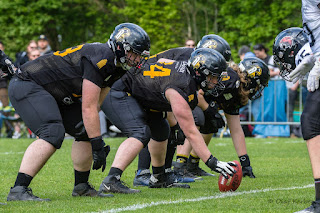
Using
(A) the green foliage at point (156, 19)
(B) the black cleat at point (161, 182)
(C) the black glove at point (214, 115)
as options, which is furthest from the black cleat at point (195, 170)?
(A) the green foliage at point (156, 19)

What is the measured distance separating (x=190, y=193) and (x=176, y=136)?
3.41 ft

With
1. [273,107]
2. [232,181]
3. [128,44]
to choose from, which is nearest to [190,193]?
[232,181]

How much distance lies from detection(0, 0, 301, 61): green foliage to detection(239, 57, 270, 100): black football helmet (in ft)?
49.9

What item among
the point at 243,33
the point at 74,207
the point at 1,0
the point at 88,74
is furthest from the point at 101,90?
the point at 1,0

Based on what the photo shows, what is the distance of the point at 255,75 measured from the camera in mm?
7043

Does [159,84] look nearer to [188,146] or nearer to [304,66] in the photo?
[304,66]

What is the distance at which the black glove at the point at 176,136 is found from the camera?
6809 millimetres

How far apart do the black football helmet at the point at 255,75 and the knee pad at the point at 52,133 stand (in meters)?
2.63

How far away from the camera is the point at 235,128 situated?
7.37 m

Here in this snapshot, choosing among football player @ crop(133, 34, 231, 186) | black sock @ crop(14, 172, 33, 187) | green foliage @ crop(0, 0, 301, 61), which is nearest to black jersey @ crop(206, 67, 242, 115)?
football player @ crop(133, 34, 231, 186)

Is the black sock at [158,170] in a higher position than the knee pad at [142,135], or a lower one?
lower

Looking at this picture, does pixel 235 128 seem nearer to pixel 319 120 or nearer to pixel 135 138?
pixel 135 138

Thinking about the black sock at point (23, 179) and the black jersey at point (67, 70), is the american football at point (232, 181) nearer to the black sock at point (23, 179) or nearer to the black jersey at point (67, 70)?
the black jersey at point (67, 70)

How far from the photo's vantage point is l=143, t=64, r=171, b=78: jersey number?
19.6 feet
